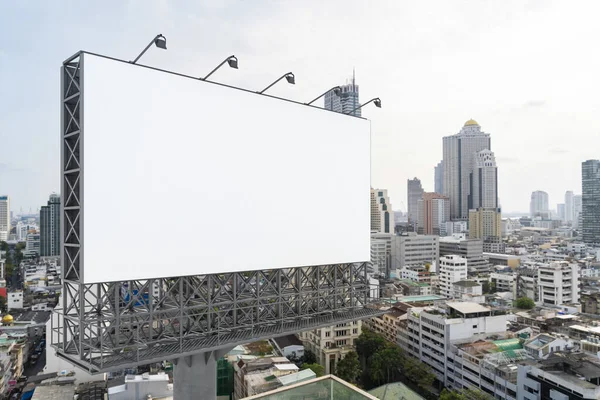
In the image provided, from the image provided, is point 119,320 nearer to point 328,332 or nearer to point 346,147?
point 346,147

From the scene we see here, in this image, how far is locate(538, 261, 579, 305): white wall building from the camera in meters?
30.4

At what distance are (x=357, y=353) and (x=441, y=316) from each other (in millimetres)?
4701

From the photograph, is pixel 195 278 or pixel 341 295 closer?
pixel 195 278

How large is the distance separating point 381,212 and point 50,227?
153 ft

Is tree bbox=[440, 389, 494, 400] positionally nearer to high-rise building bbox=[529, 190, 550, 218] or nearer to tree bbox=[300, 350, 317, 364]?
tree bbox=[300, 350, 317, 364]

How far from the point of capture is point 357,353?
2172 cm

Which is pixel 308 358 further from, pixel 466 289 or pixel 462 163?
pixel 462 163

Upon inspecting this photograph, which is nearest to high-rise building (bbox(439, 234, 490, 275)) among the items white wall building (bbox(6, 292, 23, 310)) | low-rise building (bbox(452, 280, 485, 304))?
low-rise building (bbox(452, 280, 485, 304))

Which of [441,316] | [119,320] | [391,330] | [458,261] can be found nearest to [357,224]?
[119,320]

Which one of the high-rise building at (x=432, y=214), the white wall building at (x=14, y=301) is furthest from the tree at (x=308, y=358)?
the high-rise building at (x=432, y=214)

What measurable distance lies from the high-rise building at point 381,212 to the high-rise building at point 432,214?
17586 millimetres

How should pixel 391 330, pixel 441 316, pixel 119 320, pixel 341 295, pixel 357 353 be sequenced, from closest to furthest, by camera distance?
pixel 119 320, pixel 341 295, pixel 441 316, pixel 357 353, pixel 391 330

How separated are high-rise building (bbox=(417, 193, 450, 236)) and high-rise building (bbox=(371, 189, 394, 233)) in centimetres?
1759

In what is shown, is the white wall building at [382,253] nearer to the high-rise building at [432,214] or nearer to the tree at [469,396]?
the tree at [469,396]
